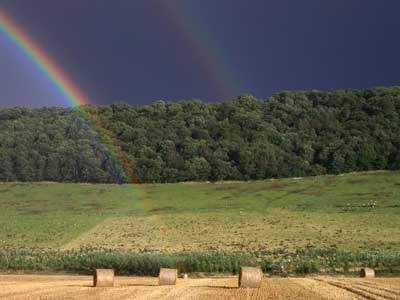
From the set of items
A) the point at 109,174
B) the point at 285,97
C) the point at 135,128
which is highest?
the point at 285,97

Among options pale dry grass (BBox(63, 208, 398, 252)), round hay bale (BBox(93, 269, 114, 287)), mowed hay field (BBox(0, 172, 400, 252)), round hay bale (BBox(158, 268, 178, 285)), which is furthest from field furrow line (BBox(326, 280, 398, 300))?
pale dry grass (BBox(63, 208, 398, 252))

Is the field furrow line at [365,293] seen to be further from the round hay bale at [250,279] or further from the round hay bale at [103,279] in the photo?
the round hay bale at [103,279]

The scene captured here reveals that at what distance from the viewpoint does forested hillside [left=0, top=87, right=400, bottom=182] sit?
133 m

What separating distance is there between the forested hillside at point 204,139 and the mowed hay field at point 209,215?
458 centimetres

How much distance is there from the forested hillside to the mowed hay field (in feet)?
15.0

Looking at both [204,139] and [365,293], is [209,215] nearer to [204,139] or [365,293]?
[204,139]

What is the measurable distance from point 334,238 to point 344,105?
3619 inches

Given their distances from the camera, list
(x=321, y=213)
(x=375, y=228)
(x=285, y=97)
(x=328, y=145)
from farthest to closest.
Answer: (x=285, y=97), (x=328, y=145), (x=321, y=213), (x=375, y=228)

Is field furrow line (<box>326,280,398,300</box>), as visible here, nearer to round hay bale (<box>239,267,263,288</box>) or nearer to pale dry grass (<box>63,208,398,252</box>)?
round hay bale (<box>239,267,263,288</box>)

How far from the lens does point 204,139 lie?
146250mm

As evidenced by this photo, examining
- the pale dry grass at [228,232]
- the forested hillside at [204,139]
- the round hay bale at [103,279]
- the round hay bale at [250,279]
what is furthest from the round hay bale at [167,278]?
the forested hillside at [204,139]

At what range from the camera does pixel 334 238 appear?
71.6 metres

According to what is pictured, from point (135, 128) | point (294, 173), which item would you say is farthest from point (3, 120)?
point (294, 173)

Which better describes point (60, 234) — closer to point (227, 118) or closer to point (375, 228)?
point (375, 228)
